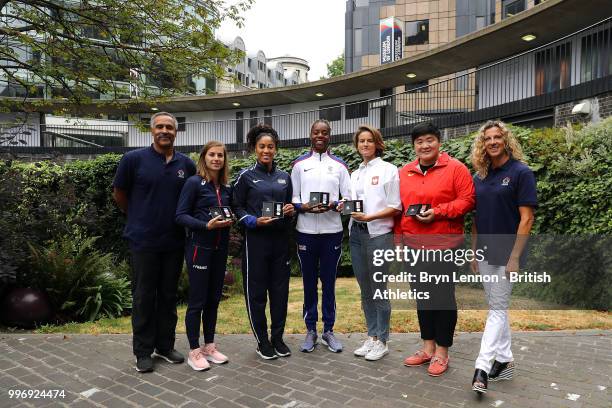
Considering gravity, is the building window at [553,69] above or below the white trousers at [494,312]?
above

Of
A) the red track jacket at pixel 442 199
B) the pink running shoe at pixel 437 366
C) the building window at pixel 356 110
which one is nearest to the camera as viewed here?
the red track jacket at pixel 442 199

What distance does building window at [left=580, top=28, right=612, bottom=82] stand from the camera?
40.3 feet

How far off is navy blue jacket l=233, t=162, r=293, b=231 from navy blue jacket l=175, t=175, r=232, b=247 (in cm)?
20

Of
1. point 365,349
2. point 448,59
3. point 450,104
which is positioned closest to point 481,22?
point 450,104

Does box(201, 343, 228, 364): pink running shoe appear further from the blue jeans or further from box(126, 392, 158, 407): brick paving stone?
the blue jeans

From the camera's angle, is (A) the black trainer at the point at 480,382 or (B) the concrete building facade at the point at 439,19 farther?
(B) the concrete building facade at the point at 439,19

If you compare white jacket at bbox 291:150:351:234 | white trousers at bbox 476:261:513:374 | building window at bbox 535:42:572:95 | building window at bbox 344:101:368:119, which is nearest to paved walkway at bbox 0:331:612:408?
white trousers at bbox 476:261:513:374

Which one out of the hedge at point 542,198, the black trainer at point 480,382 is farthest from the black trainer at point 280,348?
the hedge at point 542,198

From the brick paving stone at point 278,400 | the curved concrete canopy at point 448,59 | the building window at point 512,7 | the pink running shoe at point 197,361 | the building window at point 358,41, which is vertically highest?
the building window at point 358,41

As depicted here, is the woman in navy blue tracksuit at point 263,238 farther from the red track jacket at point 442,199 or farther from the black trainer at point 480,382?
the black trainer at point 480,382

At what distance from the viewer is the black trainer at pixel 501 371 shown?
4.04 meters

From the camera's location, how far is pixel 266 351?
4.67m

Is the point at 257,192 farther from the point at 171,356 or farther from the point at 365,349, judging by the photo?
the point at 365,349

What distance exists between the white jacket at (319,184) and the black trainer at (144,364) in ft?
6.30
